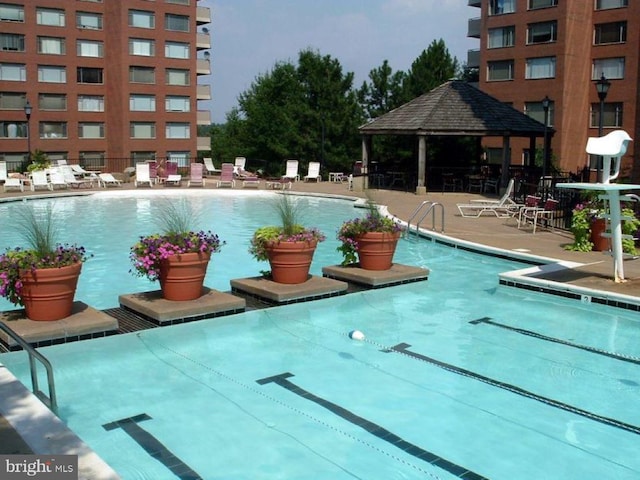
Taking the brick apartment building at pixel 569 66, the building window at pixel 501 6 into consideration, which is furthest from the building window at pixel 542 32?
the building window at pixel 501 6

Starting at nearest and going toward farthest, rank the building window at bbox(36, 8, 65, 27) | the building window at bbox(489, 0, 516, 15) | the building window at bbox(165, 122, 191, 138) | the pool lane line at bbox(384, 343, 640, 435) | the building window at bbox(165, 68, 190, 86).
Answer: the pool lane line at bbox(384, 343, 640, 435) → the building window at bbox(489, 0, 516, 15) → the building window at bbox(36, 8, 65, 27) → the building window at bbox(165, 68, 190, 86) → the building window at bbox(165, 122, 191, 138)

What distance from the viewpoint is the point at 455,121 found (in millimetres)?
27828

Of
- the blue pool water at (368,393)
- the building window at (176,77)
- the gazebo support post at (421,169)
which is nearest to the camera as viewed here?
the blue pool water at (368,393)

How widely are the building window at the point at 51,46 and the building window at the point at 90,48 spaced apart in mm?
1239

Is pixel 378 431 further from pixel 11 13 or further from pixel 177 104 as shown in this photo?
pixel 177 104

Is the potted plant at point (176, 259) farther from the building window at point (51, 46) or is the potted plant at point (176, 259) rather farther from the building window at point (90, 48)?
the building window at point (90, 48)

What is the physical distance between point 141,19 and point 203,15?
6.33m

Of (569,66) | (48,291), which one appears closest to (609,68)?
(569,66)

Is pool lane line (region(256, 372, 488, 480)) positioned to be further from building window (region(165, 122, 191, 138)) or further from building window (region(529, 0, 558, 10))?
building window (region(165, 122, 191, 138))

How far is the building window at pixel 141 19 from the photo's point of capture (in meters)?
59.2

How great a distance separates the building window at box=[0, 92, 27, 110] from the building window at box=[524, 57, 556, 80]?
37410 millimetres

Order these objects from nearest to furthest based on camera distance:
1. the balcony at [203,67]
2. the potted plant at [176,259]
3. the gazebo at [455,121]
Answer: the potted plant at [176,259] < the gazebo at [455,121] < the balcony at [203,67]

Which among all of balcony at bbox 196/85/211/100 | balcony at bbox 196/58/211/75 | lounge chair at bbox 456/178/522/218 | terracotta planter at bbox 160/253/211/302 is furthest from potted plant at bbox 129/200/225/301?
balcony at bbox 196/58/211/75

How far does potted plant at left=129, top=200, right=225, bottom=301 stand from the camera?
889cm
